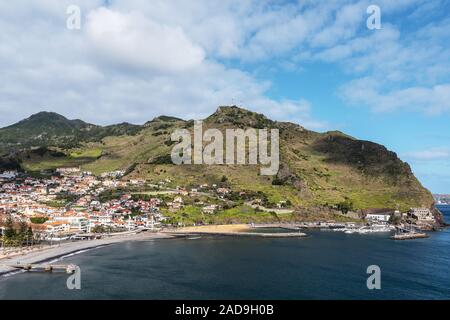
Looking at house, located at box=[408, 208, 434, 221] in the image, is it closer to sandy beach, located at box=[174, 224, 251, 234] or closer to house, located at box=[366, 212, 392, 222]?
house, located at box=[366, 212, 392, 222]

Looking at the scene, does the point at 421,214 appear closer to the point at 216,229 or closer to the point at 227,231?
the point at 227,231

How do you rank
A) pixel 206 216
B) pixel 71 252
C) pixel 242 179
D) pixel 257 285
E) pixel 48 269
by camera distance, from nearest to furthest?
1. pixel 257 285
2. pixel 48 269
3. pixel 71 252
4. pixel 206 216
5. pixel 242 179

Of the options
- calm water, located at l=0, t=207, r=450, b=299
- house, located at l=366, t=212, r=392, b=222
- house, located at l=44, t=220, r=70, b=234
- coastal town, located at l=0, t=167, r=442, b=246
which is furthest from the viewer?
house, located at l=366, t=212, r=392, b=222

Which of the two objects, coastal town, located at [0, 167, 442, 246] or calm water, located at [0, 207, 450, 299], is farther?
coastal town, located at [0, 167, 442, 246]

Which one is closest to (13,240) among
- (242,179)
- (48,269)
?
(48,269)

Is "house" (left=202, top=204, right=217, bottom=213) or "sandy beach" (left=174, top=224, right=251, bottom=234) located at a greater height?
"house" (left=202, top=204, right=217, bottom=213)

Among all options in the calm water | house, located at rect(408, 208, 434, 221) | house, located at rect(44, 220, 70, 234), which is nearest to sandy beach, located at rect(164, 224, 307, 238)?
the calm water

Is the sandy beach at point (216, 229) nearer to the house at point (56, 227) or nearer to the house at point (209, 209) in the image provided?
the house at point (209, 209)

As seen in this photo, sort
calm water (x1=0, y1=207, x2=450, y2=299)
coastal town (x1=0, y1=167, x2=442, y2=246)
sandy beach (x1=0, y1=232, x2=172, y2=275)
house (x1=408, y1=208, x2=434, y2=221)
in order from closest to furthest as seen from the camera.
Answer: calm water (x1=0, y1=207, x2=450, y2=299)
sandy beach (x1=0, y1=232, x2=172, y2=275)
coastal town (x1=0, y1=167, x2=442, y2=246)
house (x1=408, y1=208, x2=434, y2=221)

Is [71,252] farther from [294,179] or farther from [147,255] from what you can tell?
[294,179]
